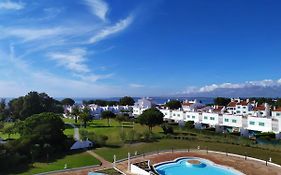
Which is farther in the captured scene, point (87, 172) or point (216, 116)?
point (216, 116)

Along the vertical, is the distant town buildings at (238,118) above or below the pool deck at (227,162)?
above

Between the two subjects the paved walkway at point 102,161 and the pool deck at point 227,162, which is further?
the paved walkway at point 102,161

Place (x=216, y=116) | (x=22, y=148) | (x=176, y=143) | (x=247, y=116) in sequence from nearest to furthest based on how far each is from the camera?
(x=22, y=148), (x=176, y=143), (x=247, y=116), (x=216, y=116)

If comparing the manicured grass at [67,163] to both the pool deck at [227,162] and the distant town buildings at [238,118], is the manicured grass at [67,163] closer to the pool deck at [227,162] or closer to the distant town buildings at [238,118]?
the pool deck at [227,162]

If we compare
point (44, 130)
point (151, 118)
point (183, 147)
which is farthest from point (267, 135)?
point (44, 130)

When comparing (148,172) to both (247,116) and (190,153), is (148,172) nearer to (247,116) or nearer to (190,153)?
(190,153)

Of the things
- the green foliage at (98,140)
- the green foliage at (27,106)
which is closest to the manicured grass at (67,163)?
the green foliage at (98,140)

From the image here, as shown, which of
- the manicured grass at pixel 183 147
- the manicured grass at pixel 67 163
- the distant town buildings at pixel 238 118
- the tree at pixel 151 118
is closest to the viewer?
the manicured grass at pixel 67 163

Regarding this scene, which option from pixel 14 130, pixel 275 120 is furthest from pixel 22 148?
pixel 275 120

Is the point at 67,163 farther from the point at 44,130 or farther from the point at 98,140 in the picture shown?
the point at 98,140
